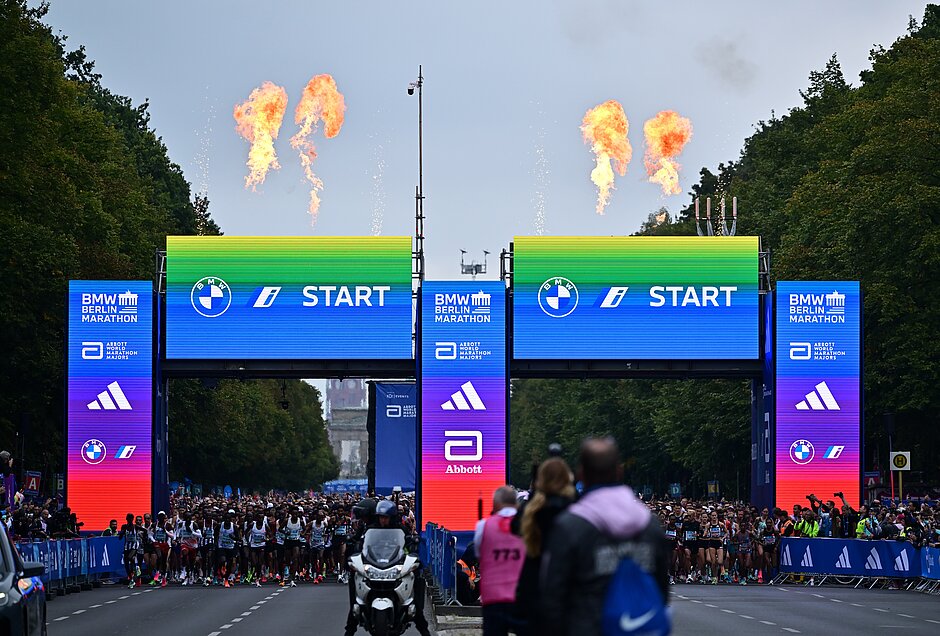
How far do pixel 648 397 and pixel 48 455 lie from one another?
41.5m

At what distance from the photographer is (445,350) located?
44.8 metres

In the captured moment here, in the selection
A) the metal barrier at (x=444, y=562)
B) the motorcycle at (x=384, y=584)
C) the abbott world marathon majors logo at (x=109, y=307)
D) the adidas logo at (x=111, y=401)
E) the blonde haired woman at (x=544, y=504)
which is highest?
the abbott world marathon majors logo at (x=109, y=307)

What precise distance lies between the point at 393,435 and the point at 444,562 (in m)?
20.4

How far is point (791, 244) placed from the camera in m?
65.1

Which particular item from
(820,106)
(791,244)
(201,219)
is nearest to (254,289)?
(791,244)

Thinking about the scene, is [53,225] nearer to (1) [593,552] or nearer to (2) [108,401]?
(2) [108,401]

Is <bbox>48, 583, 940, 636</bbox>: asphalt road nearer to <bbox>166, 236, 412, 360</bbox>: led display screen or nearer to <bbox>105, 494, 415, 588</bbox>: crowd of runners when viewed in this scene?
<bbox>105, 494, 415, 588</bbox>: crowd of runners

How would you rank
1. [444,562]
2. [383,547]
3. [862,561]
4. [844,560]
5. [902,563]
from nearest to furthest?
[383,547] < [444,562] < [902,563] < [862,561] < [844,560]

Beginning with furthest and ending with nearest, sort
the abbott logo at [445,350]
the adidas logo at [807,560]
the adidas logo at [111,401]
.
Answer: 1. the abbott logo at [445,350]
2. the adidas logo at [111,401]
3. the adidas logo at [807,560]

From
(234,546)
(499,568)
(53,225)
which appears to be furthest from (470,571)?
(53,225)

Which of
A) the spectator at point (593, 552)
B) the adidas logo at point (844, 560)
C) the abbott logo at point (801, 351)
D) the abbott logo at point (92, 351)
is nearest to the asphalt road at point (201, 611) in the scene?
the abbott logo at point (92, 351)

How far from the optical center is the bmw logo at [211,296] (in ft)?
147

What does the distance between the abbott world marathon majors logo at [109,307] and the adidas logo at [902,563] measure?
62.2 ft

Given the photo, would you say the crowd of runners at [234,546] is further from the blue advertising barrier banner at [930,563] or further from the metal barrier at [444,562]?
the blue advertising barrier banner at [930,563]
